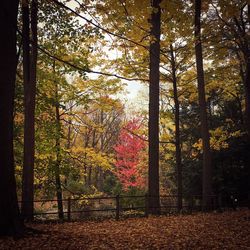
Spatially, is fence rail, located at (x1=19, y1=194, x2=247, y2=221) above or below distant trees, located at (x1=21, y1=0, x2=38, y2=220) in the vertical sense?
below

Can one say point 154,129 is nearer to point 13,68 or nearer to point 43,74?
point 43,74

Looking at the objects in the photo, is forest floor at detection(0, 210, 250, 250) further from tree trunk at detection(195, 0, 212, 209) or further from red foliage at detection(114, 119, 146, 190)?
red foliage at detection(114, 119, 146, 190)

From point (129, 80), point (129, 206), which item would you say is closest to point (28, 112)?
point (129, 80)

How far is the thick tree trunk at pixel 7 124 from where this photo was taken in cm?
738

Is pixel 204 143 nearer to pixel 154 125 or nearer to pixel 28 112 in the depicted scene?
pixel 154 125

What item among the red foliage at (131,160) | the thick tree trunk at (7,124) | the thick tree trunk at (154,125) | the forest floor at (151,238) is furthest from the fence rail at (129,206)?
the red foliage at (131,160)

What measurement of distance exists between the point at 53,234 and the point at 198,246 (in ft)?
11.6

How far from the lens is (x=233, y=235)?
8438 mm

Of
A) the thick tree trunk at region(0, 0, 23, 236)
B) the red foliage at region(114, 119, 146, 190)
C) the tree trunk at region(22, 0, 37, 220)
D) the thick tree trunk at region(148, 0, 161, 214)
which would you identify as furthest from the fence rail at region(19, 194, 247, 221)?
the red foliage at region(114, 119, 146, 190)

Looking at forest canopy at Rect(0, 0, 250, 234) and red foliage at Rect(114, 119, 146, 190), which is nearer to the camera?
forest canopy at Rect(0, 0, 250, 234)

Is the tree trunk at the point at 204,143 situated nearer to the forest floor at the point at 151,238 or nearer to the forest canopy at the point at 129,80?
the forest canopy at the point at 129,80

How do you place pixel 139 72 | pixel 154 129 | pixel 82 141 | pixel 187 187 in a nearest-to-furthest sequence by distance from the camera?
pixel 154 129, pixel 139 72, pixel 187 187, pixel 82 141

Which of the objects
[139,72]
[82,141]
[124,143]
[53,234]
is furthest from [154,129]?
[82,141]

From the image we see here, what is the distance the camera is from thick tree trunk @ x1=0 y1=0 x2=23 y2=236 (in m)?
7.38
